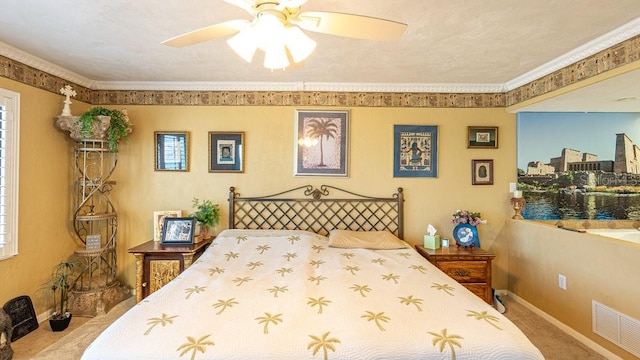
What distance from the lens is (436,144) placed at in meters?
3.66

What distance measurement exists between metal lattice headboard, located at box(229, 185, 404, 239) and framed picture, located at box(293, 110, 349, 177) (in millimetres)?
303

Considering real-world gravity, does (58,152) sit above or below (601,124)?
below

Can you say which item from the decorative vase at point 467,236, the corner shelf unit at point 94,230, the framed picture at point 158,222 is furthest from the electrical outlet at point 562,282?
the corner shelf unit at point 94,230

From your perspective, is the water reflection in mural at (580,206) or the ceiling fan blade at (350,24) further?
the water reflection in mural at (580,206)

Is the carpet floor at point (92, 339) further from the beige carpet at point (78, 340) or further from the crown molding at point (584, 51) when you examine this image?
the crown molding at point (584, 51)

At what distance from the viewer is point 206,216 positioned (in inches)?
134

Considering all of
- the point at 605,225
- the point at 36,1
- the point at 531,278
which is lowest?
the point at 531,278

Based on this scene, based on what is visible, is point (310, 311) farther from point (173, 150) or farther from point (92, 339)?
point (173, 150)

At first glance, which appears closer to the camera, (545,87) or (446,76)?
(545,87)

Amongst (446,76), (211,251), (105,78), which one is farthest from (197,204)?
(446,76)

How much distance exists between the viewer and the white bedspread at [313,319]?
4.70 ft

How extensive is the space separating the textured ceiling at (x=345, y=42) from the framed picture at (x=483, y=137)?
0.48m

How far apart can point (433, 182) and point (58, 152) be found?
433 cm

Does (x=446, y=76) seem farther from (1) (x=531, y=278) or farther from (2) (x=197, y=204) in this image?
(2) (x=197, y=204)
